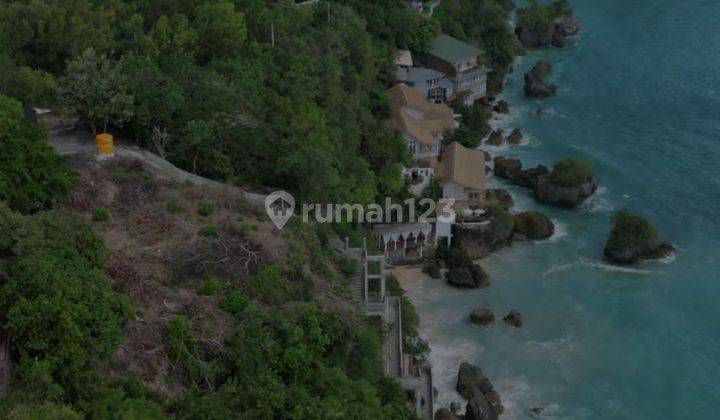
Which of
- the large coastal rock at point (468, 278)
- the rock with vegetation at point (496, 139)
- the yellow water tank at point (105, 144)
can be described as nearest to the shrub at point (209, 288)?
the yellow water tank at point (105, 144)

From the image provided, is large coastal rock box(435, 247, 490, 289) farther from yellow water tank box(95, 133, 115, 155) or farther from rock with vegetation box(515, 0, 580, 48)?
rock with vegetation box(515, 0, 580, 48)

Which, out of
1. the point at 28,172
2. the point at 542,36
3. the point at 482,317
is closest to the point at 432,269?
the point at 482,317

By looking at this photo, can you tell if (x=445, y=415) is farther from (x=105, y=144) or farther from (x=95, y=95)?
(x=95, y=95)

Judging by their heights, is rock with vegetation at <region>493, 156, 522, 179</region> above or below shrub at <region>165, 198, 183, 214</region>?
below

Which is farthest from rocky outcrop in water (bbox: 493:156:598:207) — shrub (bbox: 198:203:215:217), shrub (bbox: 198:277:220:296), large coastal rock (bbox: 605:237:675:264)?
shrub (bbox: 198:277:220:296)

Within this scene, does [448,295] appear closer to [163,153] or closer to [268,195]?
[268,195]
